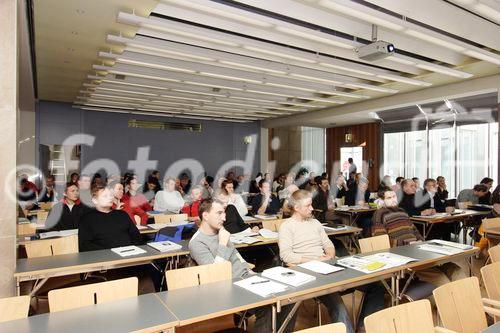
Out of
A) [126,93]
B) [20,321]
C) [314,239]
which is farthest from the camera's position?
[126,93]

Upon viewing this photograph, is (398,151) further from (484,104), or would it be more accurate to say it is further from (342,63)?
(342,63)

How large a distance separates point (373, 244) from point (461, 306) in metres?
1.54

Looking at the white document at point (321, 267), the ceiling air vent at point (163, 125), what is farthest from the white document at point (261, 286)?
the ceiling air vent at point (163, 125)

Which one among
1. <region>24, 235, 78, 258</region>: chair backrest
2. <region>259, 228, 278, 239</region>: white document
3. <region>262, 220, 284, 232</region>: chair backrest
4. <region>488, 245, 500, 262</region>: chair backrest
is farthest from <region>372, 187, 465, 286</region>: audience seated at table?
<region>24, 235, 78, 258</region>: chair backrest

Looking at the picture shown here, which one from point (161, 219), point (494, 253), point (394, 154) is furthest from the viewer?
point (394, 154)

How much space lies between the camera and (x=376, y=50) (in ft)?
16.0

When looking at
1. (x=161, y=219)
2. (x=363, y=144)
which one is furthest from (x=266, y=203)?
(x=363, y=144)

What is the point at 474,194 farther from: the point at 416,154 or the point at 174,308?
the point at 174,308

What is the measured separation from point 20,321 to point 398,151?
1241 centimetres

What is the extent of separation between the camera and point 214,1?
13.3ft

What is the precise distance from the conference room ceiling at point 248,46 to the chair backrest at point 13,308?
315cm

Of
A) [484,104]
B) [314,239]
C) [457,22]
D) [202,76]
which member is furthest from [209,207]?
[484,104]

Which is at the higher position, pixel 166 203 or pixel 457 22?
pixel 457 22

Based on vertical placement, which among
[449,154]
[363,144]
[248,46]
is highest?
[248,46]
